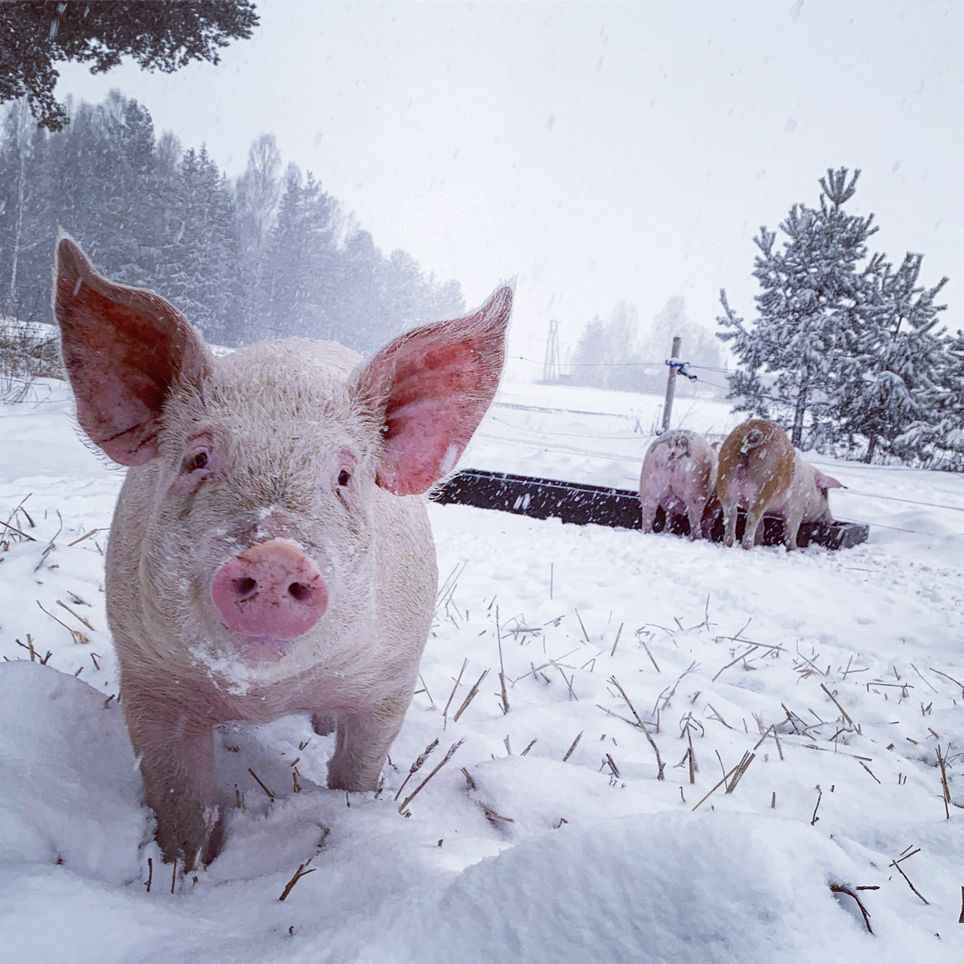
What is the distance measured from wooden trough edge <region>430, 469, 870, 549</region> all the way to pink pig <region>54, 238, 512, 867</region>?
5006mm

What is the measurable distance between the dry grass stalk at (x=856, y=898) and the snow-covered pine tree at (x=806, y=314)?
15.6 metres

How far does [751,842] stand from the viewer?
2.67 ft

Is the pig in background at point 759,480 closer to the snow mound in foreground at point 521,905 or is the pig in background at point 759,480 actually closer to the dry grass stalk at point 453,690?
the dry grass stalk at point 453,690

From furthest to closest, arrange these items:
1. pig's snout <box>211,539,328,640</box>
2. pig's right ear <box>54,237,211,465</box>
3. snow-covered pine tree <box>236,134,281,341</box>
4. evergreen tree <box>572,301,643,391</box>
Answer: evergreen tree <box>572,301,643,391</box>
snow-covered pine tree <box>236,134,281,341</box>
pig's right ear <box>54,237,211,465</box>
pig's snout <box>211,539,328,640</box>

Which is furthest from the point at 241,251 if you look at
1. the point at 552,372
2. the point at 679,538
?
the point at 679,538

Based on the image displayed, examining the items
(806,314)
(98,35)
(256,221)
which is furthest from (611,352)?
(98,35)

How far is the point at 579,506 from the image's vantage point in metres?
6.88

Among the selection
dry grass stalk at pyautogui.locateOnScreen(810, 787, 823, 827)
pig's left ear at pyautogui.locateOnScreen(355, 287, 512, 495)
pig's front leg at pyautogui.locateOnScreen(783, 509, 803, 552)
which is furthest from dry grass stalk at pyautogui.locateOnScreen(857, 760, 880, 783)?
pig's front leg at pyautogui.locateOnScreen(783, 509, 803, 552)

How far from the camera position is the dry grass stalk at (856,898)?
0.76m

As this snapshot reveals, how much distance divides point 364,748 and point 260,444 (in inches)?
34.7

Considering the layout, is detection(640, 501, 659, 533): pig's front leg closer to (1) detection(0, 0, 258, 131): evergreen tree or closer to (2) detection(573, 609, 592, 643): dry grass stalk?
(2) detection(573, 609, 592, 643): dry grass stalk

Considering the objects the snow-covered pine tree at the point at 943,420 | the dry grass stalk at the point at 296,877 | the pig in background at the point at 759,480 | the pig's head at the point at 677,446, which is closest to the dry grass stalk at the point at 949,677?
the dry grass stalk at the point at 296,877

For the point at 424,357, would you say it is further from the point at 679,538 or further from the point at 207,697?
the point at 679,538

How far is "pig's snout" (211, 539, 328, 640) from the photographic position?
1037 mm
